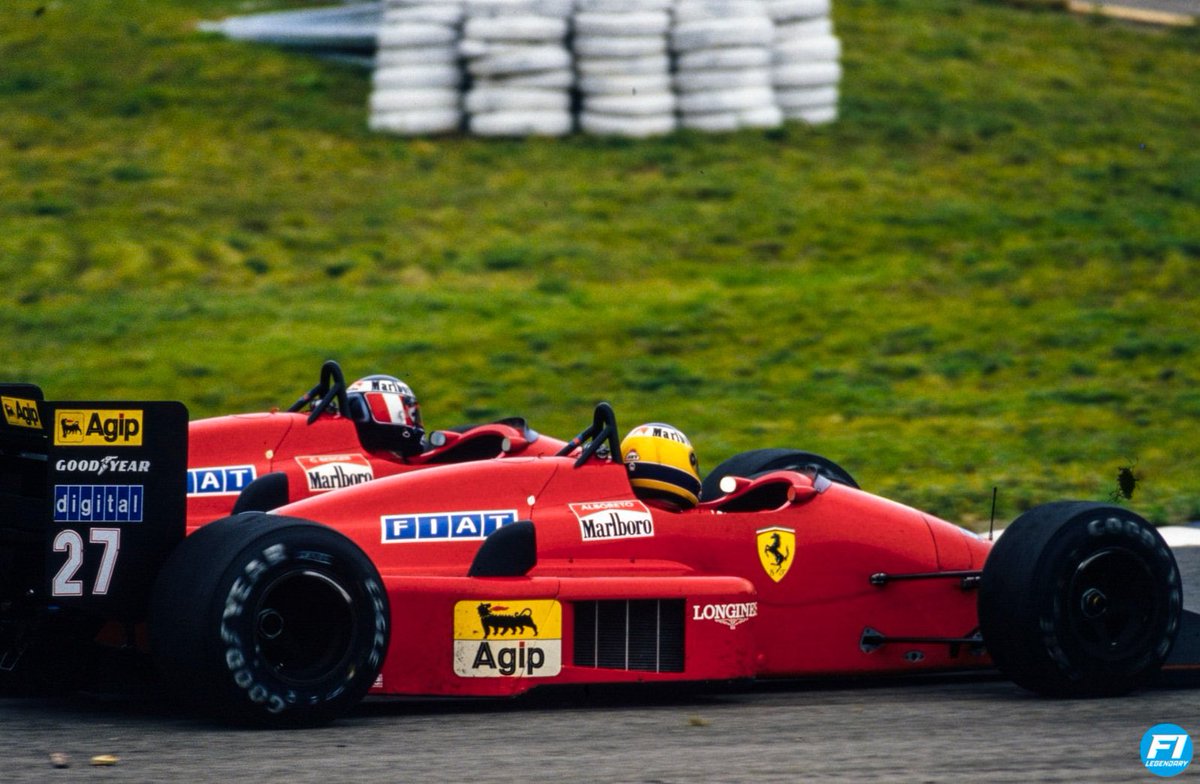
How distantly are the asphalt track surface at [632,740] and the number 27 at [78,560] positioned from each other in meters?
0.42

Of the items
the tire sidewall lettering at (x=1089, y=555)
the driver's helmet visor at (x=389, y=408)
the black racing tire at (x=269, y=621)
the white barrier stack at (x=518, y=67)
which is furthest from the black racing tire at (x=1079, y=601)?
the white barrier stack at (x=518, y=67)

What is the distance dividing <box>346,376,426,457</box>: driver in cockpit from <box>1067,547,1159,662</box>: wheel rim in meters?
3.59

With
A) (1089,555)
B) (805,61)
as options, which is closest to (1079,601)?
(1089,555)

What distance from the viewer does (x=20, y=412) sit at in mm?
6094

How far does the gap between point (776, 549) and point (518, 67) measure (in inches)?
456

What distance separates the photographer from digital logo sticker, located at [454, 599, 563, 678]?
6.08 meters

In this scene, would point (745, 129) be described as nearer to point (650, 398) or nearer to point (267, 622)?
point (650, 398)

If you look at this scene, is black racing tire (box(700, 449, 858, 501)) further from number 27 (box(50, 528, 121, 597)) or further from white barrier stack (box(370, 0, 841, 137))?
white barrier stack (box(370, 0, 841, 137))

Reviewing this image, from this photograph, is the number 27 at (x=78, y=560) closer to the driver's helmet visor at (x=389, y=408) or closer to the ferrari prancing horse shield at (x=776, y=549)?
the ferrari prancing horse shield at (x=776, y=549)

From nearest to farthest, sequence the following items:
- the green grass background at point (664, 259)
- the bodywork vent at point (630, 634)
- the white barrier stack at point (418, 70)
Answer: the bodywork vent at point (630, 634) → the green grass background at point (664, 259) → the white barrier stack at point (418, 70)

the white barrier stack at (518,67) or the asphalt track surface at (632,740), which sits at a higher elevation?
the white barrier stack at (518,67)

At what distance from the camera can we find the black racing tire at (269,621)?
18.0 ft

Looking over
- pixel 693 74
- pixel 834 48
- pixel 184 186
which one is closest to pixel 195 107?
pixel 184 186

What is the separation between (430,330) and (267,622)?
9773 mm
